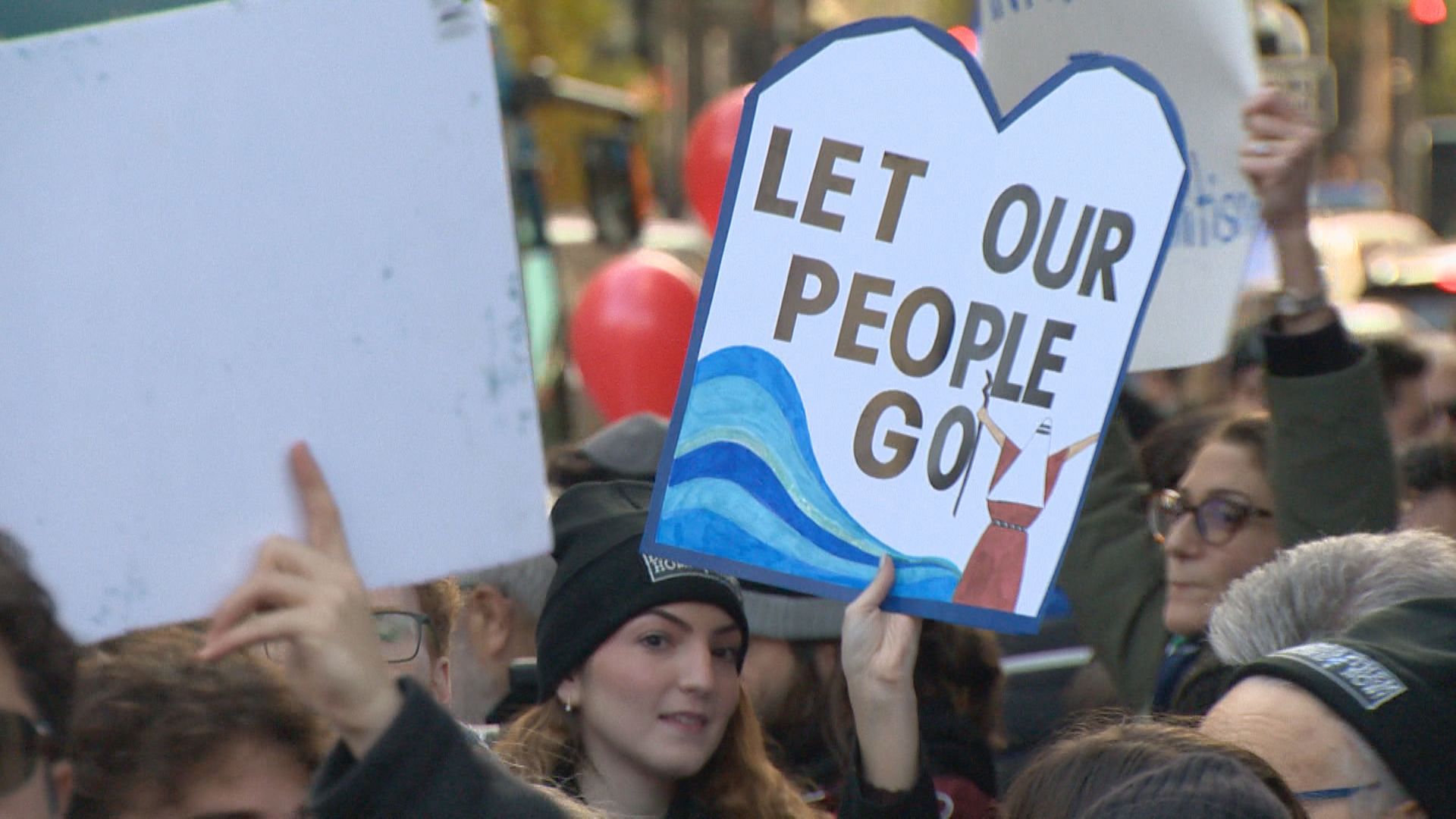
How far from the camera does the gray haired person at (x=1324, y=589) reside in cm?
244

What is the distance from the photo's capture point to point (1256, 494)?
338 cm

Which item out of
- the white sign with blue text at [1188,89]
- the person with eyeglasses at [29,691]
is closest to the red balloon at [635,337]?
the white sign with blue text at [1188,89]

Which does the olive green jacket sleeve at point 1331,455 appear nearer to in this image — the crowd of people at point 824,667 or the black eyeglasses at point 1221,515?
the crowd of people at point 824,667

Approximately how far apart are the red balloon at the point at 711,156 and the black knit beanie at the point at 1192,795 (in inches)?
235

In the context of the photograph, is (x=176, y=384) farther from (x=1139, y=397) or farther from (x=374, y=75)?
(x=1139, y=397)

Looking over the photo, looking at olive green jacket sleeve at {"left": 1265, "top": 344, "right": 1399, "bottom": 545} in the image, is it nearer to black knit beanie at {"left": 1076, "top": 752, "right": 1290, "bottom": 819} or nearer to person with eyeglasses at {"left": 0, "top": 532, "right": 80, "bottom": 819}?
black knit beanie at {"left": 1076, "top": 752, "right": 1290, "bottom": 819}

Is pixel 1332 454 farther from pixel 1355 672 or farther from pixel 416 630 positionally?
pixel 416 630

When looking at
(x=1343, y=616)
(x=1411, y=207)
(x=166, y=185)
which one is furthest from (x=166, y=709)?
(x=1411, y=207)

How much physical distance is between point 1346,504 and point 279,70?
2.10 meters

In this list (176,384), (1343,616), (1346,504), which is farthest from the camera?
(1346,504)

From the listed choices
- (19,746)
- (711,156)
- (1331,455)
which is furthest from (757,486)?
(711,156)

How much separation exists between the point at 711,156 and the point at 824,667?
4.85m

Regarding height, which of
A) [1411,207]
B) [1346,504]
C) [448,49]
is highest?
[448,49]

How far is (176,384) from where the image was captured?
Answer: 170 centimetres
